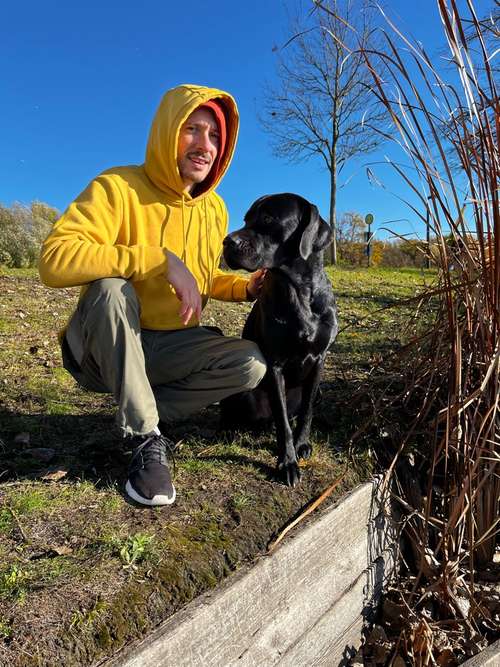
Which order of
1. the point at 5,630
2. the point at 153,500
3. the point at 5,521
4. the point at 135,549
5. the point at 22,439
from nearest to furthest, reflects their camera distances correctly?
the point at 5,630 < the point at 135,549 < the point at 5,521 < the point at 153,500 < the point at 22,439

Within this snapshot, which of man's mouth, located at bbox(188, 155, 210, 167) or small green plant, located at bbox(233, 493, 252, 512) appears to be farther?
man's mouth, located at bbox(188, 155, 210, 167)

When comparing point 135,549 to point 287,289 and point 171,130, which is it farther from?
point 171,130

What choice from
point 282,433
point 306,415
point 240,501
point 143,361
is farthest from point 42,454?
point 306,415

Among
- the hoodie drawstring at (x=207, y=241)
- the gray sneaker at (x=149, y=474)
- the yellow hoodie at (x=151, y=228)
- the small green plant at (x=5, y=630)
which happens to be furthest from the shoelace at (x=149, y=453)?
the hoodie drawstring at (x=207, y=241)

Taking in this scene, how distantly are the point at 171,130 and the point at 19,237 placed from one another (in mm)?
7519

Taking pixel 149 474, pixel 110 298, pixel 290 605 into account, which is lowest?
pixel 290 605

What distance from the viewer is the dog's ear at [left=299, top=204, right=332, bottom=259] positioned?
2.32m

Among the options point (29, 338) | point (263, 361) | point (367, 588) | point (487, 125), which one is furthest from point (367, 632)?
point (29, 338)

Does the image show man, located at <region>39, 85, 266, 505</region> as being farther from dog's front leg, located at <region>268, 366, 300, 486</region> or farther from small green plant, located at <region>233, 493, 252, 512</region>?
small green plant, located at <region>233, 493, 252, 512</region>

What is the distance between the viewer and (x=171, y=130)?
7.63ft

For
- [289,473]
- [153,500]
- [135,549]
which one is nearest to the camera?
[135,549]

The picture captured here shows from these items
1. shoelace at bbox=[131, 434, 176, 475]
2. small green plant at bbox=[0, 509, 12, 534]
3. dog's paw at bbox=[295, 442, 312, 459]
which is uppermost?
shoelace at bbox=[131, 434, 176, 475]

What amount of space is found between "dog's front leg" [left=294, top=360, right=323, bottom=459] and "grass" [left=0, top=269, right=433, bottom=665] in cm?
8

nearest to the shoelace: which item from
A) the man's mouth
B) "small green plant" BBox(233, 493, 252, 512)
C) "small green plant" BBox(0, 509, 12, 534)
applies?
"small green plant" BBox(233, 493, 252, 512)
